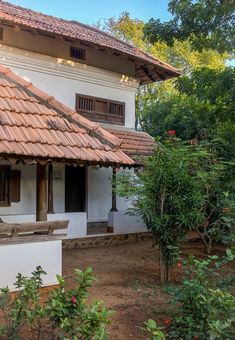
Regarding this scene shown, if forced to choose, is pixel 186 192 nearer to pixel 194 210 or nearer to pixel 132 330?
pixel 194 210

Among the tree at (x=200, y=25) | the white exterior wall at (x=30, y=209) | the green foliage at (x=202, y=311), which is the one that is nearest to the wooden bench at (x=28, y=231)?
the green foliage at (x=202, y=311)

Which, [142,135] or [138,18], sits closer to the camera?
[142,135]

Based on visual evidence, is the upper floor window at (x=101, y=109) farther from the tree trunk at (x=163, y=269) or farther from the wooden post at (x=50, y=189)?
the tree trunk at (x=163, y=269)

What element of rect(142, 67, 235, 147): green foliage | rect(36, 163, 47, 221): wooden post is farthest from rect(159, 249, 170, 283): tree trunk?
rect(142, 67, 235, 147): green foliage

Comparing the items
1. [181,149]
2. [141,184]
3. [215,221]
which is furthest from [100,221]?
[181,149]

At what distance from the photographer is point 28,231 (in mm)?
6344

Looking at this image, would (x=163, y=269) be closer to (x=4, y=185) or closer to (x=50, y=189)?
(x=50, y=189)

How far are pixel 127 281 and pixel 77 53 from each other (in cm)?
722

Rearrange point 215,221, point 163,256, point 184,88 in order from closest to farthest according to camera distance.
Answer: point 163,256 < point 215,221 < point 184,88

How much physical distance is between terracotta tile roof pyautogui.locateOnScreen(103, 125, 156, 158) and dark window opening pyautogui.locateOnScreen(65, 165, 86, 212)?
150 centimetres

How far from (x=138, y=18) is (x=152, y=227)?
21.8 meters

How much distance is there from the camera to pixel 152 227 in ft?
25.3

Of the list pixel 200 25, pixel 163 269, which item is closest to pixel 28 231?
pixel 163 269

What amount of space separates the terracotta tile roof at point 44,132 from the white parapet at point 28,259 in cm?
134
